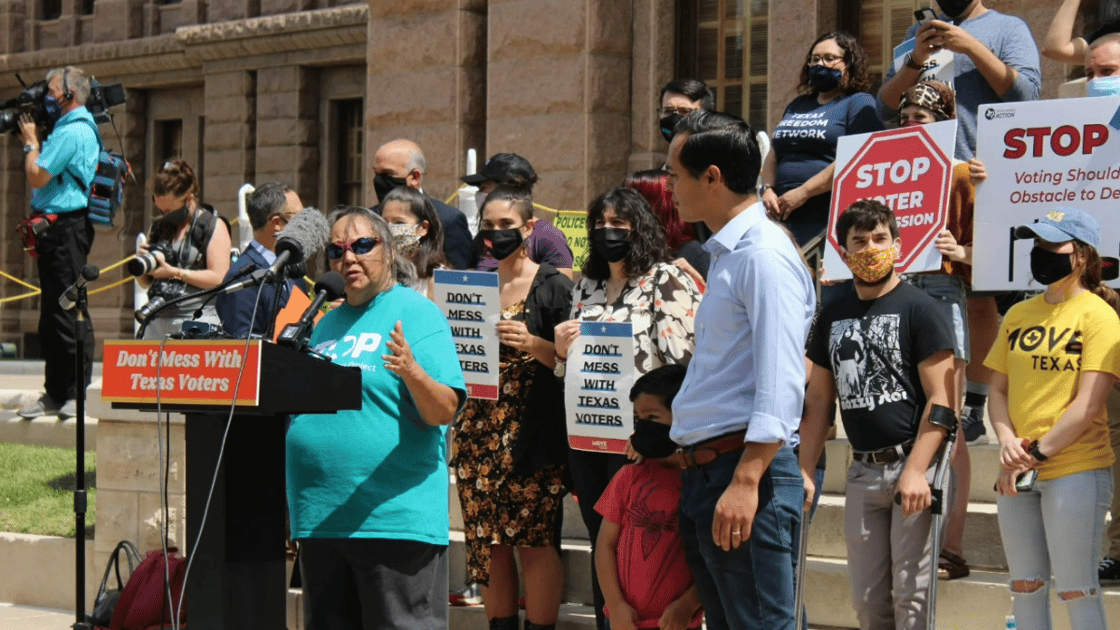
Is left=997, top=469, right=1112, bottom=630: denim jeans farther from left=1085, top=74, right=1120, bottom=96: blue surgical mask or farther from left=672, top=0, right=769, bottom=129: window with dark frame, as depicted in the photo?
left=672, top=0, right=769, bottom=129: window with dark frame

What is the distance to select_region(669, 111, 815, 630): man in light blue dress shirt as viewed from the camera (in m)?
4.32

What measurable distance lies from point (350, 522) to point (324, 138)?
60.4ft

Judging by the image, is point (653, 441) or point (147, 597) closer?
point (653, 441)

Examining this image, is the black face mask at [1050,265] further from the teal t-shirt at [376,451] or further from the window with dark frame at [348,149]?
the window with dark frame at [348,149]

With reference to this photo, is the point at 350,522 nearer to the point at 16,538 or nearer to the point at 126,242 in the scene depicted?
the point at 16,538

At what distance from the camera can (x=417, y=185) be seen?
28.1ft

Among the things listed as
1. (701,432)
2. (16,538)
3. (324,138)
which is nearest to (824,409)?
(701,432)

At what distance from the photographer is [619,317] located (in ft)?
21.1

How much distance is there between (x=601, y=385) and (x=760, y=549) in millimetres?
1966

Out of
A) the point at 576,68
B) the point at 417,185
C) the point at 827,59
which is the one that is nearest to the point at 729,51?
the point at 576,68

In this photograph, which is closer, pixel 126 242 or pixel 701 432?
pixel 701 432

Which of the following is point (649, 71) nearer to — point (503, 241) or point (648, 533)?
point (503, 241)

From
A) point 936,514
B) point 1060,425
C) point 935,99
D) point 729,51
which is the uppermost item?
point 729,51

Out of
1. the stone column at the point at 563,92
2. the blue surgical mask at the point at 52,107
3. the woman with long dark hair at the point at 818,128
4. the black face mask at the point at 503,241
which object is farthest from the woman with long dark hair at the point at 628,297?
the stone column at the point at 563,92
